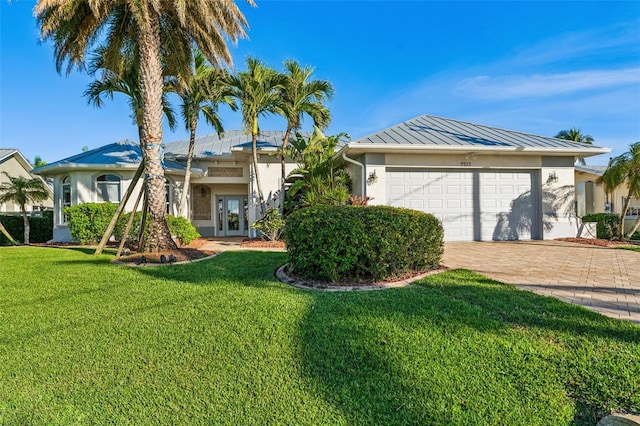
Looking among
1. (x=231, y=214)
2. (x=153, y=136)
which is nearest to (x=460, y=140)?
(x=153, y=136)

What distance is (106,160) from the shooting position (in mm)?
14625

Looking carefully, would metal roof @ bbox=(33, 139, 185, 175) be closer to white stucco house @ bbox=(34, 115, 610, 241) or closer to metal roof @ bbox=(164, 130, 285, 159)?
white stucco house @ bbox=(34, 115, 610, 241)

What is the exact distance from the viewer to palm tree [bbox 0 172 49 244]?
15090 mm

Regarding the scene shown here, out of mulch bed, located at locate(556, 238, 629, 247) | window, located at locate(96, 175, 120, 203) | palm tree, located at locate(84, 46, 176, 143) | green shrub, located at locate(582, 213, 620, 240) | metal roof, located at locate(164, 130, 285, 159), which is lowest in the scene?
mulch bed, located at locate(556, 238, 629, 247)

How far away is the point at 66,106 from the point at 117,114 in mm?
2289

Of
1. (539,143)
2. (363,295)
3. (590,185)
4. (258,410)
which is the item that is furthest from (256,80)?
(590,185)

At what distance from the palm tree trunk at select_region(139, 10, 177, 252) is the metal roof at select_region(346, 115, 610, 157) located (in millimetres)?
6183

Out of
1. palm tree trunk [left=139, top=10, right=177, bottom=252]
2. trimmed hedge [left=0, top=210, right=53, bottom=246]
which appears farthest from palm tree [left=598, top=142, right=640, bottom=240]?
trimmed hedge [left=0, top=210, right=53, bottom=246]

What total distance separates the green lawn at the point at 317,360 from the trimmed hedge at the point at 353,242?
746 mm

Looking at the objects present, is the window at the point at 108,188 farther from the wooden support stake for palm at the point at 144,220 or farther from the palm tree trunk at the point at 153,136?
the palm tree trunk at the point at 153,136

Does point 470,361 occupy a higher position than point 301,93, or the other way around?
point 301,93

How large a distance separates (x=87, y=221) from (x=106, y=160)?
10.5 ft

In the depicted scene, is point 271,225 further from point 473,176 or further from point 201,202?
point 473,176

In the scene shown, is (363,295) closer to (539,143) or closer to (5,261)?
(5,261)
